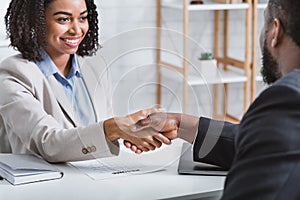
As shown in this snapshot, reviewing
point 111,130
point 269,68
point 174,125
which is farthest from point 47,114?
point 269,68

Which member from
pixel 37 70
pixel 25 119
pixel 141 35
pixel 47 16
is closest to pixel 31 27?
pixel 47 16

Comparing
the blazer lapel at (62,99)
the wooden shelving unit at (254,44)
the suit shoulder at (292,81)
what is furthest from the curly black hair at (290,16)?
the wooden shelving unit at (254,44)

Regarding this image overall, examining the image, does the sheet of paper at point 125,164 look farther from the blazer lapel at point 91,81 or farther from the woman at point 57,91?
the blazer lapel at point 91,81

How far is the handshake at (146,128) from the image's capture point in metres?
1.64

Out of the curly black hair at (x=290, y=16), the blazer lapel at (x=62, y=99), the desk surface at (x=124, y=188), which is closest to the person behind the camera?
the curly black hair at (x=290, y=16)

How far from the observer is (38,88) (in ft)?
6.55

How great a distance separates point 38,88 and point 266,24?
3.16 ft

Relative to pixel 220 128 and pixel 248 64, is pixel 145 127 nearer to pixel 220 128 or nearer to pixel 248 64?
pixel 220 128

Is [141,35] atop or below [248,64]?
atop

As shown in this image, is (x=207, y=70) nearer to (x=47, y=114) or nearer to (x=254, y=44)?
(x=47, y=114)

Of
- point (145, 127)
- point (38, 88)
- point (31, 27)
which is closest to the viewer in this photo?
point (145, 127)

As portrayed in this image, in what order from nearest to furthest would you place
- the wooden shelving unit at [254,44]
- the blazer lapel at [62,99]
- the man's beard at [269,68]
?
the man's beard at [269,68]
the blazer lapel at [62,99]
the wooden shelving unit at [254,44]

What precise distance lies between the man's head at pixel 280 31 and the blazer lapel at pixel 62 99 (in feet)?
2.75

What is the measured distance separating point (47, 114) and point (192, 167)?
0.49 metres
